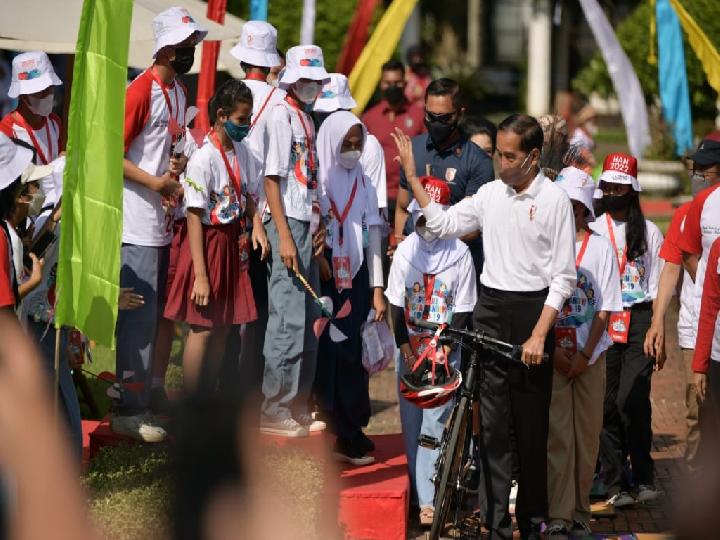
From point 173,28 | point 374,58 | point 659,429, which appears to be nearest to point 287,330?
point 173,28

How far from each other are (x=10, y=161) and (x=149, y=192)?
1.15 m

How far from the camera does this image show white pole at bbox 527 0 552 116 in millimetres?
33906

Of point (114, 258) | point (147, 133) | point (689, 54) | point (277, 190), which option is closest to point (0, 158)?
point (114, 258)

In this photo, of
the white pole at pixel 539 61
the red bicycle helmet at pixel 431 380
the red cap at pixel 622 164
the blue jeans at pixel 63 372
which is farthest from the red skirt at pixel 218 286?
the white pole at pixel 539 61

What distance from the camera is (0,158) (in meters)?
5.67

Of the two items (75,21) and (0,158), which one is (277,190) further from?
(75,21)

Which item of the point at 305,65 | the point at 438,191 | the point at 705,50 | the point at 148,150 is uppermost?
the point at 705,50

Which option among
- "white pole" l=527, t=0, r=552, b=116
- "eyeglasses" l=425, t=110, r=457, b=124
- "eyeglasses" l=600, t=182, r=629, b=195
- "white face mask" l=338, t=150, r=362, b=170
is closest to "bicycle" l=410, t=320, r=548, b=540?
"white face mask" l=338, t=150, r=362, b=170

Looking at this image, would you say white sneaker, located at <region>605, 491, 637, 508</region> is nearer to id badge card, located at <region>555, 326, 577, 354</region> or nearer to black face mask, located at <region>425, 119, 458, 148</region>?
id badge card, located at <region>555, 326, 577, 354</region>

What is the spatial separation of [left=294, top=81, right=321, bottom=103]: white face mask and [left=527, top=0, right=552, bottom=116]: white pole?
27192 mm

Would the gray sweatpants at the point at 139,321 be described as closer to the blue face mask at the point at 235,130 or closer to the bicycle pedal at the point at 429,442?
the blue face mask at the point at 235,130

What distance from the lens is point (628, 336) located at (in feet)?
25.3

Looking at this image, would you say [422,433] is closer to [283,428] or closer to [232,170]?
[283,428]

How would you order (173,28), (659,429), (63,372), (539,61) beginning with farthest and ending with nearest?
(539,61) < (659,429) < (173,28) < (63,372)
